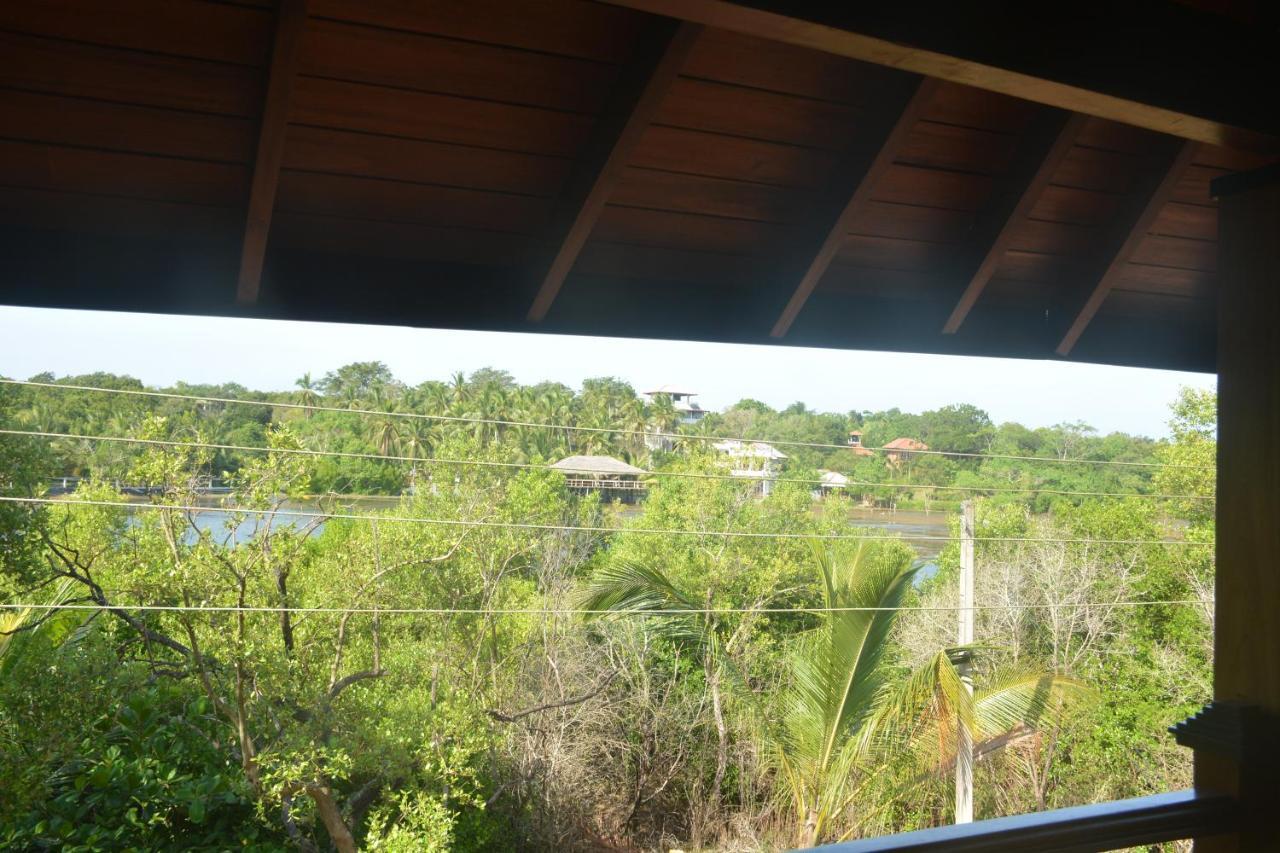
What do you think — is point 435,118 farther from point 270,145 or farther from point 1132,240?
point 1132,240

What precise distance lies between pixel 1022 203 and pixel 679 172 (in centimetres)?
47

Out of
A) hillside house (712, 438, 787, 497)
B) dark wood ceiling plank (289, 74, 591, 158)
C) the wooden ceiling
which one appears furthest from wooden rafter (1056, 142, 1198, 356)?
hillside house (712, 438, 787, 497)

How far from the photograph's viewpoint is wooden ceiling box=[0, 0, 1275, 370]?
3.25 feet

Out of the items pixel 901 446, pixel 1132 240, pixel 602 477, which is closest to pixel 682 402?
pixel 901 446

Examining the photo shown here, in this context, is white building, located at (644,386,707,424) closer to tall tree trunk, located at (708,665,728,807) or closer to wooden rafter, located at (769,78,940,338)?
tall tree trunk, located at (708,665,728,807)

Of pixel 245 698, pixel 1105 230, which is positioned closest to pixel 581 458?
pixel 245 698

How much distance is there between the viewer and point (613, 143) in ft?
3.54

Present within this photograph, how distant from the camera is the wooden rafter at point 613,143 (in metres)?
1.00

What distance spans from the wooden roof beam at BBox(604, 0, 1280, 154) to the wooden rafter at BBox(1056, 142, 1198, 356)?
31 cm

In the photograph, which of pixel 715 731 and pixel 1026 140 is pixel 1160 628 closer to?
pixel 715 731

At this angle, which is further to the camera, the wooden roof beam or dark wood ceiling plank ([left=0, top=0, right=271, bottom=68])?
dark wood ceiling plank ([left=0, top=0, right=271, bottom=68])

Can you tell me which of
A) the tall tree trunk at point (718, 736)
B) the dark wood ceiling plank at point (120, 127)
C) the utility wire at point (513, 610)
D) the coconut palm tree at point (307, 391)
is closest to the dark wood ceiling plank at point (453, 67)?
the dark wood ceiling plank at point (120, 127)

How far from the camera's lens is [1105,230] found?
4.73ft

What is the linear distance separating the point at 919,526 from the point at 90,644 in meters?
9.44
